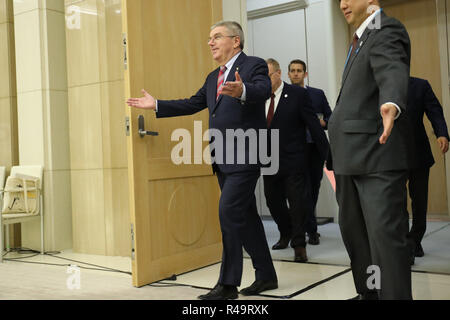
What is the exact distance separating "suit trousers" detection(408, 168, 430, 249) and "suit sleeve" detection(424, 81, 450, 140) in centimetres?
30

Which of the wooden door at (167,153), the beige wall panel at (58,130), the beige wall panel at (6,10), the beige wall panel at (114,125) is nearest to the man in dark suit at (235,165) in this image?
A: the wooden door at (167,153)

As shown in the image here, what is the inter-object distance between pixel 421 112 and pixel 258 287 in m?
1.77

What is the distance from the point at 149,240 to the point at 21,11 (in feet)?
9.57

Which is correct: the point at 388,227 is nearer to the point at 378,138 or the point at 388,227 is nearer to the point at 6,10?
the point at 378,138

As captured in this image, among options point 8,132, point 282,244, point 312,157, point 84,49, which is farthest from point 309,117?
point 8,132

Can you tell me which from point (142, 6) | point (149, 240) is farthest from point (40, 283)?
point (142, 6)

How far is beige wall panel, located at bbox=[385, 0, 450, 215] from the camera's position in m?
5.46

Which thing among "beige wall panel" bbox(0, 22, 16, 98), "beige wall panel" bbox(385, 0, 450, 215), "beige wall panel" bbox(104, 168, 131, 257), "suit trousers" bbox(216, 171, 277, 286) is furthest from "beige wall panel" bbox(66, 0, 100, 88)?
"beige wall panel" bbox(385, 0, 450, 215)

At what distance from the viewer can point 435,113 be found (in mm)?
3520

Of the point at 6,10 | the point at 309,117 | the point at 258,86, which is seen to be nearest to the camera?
the point at 258,86

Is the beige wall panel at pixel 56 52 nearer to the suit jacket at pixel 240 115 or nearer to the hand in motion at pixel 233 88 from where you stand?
the suit jacket at pixel 240 115

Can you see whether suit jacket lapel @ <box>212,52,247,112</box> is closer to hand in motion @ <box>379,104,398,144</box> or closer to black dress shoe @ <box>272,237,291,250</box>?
hand in motion @ <box>379,104,398,144</box>

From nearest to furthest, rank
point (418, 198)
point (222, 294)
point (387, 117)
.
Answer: point (387, 117) < point (222, 294) < point (418, 198)
